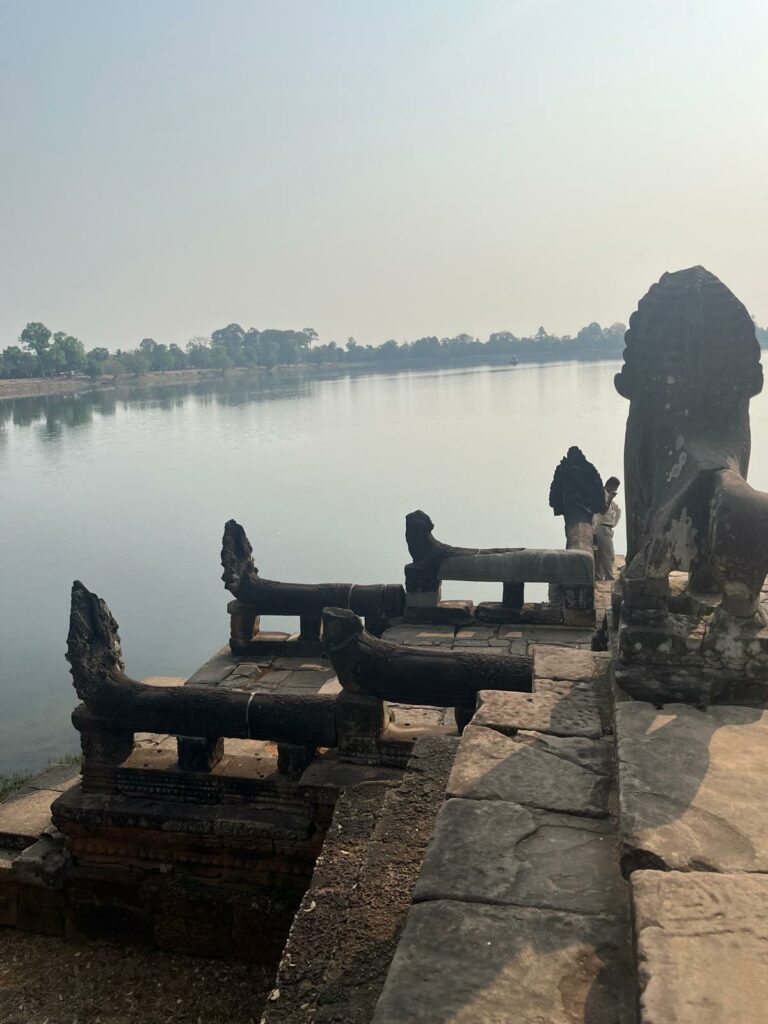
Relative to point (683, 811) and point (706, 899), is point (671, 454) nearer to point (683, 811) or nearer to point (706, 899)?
point (683, 811)

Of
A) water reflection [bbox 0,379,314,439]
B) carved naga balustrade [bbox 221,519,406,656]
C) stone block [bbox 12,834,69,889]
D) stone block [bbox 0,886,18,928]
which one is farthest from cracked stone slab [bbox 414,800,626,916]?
water reflection [bbox 0,379,314,439]

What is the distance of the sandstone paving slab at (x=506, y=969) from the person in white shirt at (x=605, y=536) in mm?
8640

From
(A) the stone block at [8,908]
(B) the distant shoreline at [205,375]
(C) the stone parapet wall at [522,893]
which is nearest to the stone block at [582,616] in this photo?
(C) the stone parapet wall at [522,893]

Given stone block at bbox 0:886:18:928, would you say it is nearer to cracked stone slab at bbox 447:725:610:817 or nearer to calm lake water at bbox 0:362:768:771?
cracked stone slab at bbox 447:725:610:817

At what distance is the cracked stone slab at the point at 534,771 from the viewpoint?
→ 2633mm

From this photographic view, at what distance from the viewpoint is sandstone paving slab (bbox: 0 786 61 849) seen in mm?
5297

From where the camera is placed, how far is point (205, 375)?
382ft

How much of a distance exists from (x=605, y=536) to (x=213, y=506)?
56.5 feet

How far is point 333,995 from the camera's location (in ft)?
7.41

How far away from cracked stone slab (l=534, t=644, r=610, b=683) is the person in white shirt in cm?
659

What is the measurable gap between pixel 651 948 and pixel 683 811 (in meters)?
0.64

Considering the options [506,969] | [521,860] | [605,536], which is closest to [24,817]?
[521,860]

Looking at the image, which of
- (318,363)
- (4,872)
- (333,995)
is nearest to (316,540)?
(4,872)

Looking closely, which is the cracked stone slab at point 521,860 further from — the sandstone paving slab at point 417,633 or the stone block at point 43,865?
the sandstone paving slab at point 417,633
